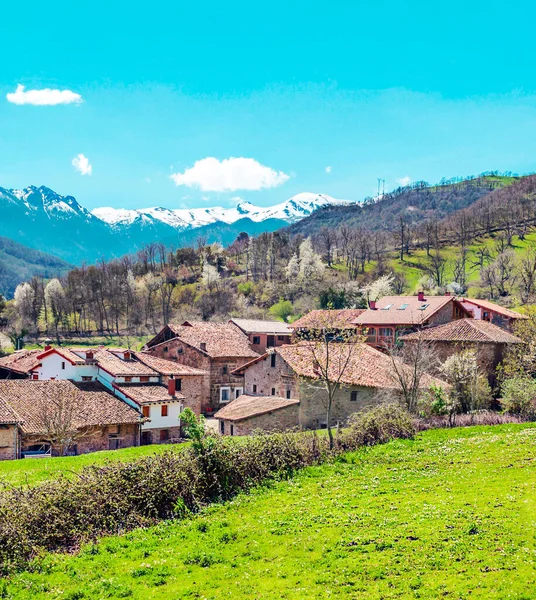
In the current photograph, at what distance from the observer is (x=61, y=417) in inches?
1628

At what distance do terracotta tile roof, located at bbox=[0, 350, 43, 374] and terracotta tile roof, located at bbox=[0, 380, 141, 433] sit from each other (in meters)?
12.1

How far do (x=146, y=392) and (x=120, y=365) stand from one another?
6.08 m

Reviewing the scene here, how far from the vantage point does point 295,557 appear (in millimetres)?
15086

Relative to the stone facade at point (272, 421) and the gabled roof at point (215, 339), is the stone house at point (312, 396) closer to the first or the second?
the stone facade at point (272, 421)

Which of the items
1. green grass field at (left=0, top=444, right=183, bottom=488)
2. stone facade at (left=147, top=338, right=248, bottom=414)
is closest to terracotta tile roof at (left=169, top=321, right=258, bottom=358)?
stone facade at (left=147, top=338, right=248, bottom=414)

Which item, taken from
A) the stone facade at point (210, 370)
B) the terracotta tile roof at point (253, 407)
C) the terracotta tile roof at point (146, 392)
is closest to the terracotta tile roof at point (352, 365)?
the terracotta tile roof at point (253, 407)

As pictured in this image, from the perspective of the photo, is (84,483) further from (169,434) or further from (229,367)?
(229,367)

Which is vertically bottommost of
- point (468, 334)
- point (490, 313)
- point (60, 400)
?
point (60, 400)

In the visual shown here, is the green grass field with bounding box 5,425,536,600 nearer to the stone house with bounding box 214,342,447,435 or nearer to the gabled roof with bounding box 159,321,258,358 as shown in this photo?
the stone house with bounding box 214,342,447,435

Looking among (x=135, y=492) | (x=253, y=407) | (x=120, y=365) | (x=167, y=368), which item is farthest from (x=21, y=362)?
(x=135, y=492)

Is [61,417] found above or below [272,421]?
above

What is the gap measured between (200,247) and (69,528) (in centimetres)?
16030

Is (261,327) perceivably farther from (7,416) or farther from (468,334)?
(7,416)

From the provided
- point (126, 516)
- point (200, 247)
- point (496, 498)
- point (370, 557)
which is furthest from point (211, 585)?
point (200, 247)
